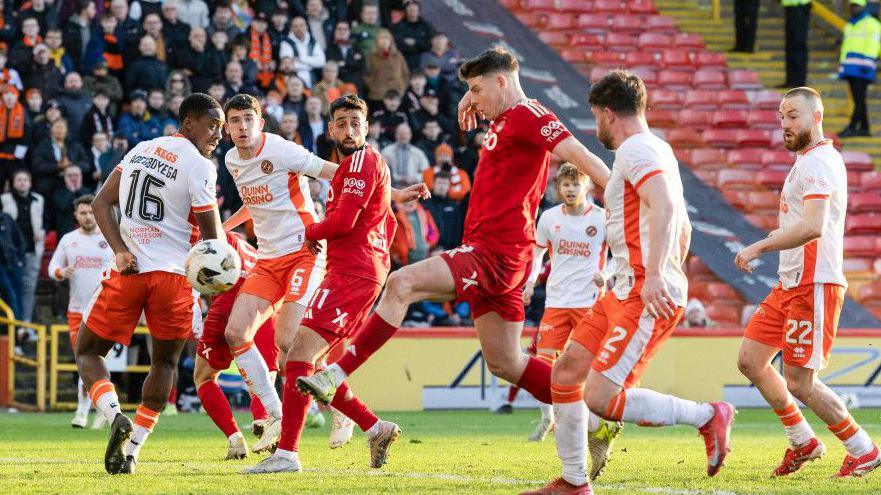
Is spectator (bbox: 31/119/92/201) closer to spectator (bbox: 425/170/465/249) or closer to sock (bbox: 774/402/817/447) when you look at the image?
spectator (bbox: 425/170/465/249)

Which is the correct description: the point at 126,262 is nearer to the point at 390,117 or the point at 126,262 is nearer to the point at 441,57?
the point at 390,117

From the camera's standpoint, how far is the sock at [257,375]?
9.68 meters

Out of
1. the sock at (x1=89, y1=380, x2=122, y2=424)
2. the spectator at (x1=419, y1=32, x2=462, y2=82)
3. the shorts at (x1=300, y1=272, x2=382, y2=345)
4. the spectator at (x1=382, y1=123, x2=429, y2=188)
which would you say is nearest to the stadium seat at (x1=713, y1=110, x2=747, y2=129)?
the spectator at (x1=419, y1=32, x2=462, y2=82)

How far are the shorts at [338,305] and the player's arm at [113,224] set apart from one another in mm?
1157

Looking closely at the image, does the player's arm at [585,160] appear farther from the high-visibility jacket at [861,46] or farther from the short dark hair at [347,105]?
the high-visibility jacket at [861,46]

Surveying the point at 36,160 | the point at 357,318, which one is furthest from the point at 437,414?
the point at 357,318

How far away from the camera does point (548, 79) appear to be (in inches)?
906

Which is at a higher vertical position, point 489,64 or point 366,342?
point 489,64

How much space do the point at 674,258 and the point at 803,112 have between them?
217 centimetres

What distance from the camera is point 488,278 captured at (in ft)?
25.5

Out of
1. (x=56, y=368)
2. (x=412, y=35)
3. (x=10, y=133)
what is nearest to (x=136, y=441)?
(x=56, y=368)

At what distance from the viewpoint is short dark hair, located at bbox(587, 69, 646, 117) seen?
721 cm

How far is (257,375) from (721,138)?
48.6ft

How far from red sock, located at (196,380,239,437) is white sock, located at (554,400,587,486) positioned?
131 inches
